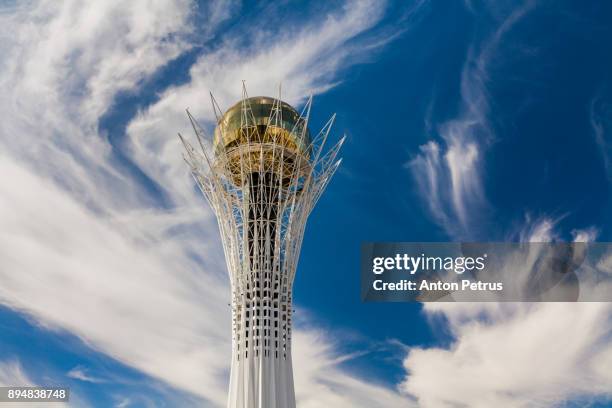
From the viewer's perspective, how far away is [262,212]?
91.7m

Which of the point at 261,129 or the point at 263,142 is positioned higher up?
the point at 261,129

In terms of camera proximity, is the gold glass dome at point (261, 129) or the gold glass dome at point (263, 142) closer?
the gold glass dome at point (263, 142)

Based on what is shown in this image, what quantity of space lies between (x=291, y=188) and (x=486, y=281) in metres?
37.5

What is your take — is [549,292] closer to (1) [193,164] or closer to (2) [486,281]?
(2) [486,281]

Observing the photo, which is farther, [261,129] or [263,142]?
[261,129]

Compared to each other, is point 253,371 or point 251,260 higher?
point 251,260

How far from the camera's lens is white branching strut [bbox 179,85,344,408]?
8219 cm

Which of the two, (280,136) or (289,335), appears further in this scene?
(280,136)

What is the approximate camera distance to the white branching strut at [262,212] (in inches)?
3236

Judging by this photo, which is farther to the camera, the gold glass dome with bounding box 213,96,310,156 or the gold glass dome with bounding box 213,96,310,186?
the gold glass dome with bounding box 213,96,310,156

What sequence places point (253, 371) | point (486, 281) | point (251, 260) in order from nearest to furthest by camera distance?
1. point (486, 281)
2. point (253, 371)
3. point (251, 260)

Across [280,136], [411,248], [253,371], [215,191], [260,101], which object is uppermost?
[260,101]

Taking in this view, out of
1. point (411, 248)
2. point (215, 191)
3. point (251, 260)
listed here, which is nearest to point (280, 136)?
point (215, 191)

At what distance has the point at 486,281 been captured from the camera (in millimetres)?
64938
